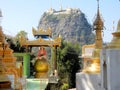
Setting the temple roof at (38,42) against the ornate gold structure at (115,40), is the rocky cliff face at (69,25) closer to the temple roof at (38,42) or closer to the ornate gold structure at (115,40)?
the temple roof at (38,42)

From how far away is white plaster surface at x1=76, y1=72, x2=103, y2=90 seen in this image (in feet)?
36.5

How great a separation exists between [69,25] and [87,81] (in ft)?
281

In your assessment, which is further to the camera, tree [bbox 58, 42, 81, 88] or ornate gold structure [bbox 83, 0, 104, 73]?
tree [bbox 58, 42, 81, 88]

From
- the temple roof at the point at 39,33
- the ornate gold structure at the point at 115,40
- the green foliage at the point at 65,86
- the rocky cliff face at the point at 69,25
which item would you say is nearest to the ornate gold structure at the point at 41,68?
the temple roof at the point at 39,33

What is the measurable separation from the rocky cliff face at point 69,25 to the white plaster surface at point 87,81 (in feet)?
258

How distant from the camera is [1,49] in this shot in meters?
13.2

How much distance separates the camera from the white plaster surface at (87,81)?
1114 cm

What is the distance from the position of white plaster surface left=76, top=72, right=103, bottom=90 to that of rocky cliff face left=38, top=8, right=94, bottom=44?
78.7 m

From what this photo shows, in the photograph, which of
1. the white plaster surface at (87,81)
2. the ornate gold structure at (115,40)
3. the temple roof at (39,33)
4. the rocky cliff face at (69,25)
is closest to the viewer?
the ornate gold structure at (115,40)

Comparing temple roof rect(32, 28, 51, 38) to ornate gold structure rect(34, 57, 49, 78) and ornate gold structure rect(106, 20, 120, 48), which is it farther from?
ornate gold structure rect(106, 20, 120, 48)

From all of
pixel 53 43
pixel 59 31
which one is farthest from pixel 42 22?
pixel 53 43

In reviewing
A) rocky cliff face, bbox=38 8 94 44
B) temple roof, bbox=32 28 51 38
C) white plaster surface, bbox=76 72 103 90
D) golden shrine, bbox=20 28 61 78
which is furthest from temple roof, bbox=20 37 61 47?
rocky cliff face, bbox=38 8 94 44

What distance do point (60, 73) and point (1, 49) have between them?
1786cm

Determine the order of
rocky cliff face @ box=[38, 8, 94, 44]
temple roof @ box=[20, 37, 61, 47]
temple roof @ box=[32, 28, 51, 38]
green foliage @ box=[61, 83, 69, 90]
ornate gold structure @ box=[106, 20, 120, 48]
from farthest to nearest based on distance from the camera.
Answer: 1. rocky cliff face @ box=[38, 8, 94, 44]
2. green foliage @ box=[61, 83, 69, 90]
3. temple roof @ box=[32, 28, 51, 38]
4. temple roof @ box=[20, 37, 61, 47]
5. ornate gold structure @ box=[106, 20, 120, 48]
